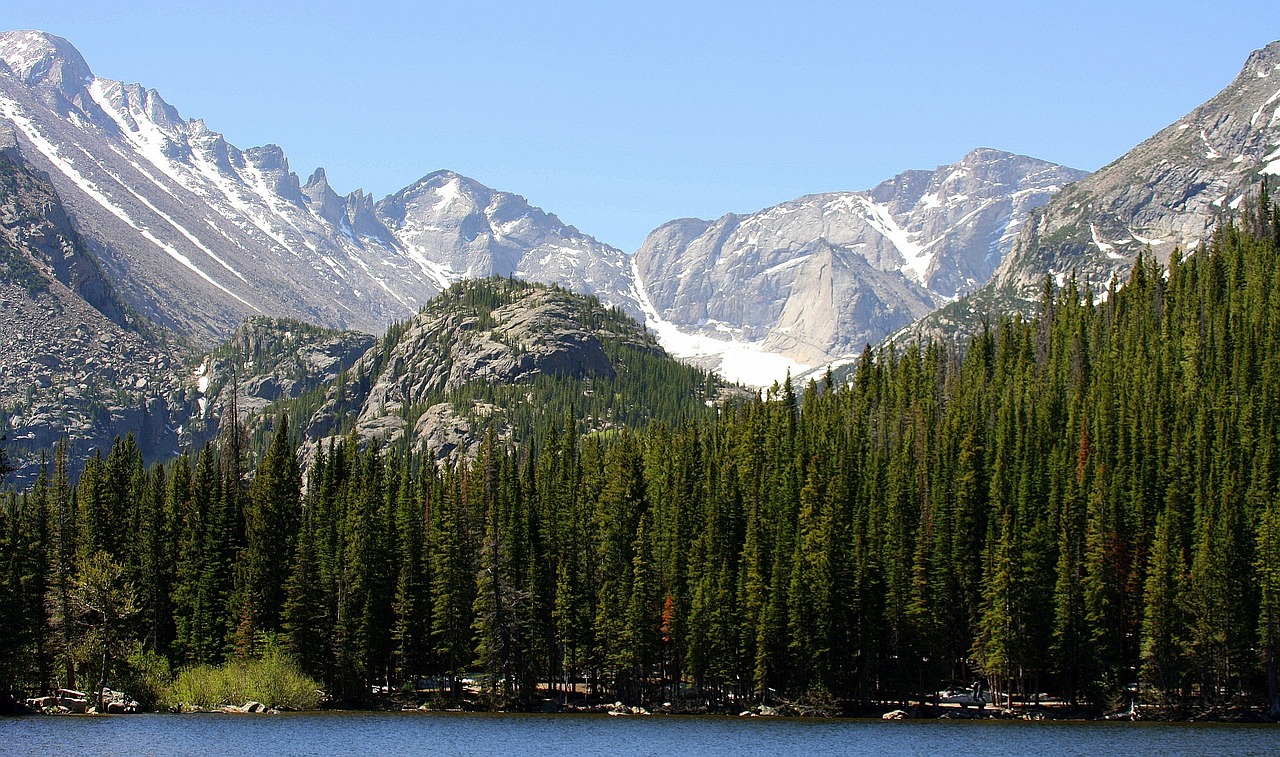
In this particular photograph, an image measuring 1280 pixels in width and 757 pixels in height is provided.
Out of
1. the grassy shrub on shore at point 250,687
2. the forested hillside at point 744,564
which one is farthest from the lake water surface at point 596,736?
the forested hillside at point 744,564

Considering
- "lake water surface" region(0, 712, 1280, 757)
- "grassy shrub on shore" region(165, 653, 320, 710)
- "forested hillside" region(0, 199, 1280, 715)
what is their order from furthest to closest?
1. "grassy shrub on shore" region(165, 653, 320, 710)
2. "forested hillside" region(0, 199, 1280, 715)
3. "lake water surface" region(0, 712, 1280, 757)

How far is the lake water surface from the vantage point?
83688 millimetres

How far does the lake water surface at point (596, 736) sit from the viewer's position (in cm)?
8369

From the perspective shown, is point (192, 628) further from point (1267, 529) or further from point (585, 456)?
point (1267, 529)

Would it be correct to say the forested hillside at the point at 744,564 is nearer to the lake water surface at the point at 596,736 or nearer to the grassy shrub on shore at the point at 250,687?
the grassy shrub on shore at the point at 250,687

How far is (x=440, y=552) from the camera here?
124875mm

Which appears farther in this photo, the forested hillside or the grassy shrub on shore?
the grassy shrub on shore

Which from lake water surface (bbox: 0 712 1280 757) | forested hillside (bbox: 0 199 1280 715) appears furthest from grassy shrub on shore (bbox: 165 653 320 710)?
lake water surface (bbox: 0 712 1280 757)

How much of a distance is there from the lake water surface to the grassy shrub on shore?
4272mm

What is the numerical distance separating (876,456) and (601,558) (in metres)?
29.6

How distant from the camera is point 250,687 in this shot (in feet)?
364

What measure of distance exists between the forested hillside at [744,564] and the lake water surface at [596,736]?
7.40m

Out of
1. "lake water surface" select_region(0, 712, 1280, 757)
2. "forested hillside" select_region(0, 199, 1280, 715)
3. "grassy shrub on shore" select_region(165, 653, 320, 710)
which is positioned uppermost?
"forested hillside" select_region(0, 199, 1280, 715)

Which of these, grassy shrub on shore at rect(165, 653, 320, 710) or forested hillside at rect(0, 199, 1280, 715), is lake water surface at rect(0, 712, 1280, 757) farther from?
forested hillside at rect(0, 199, 1280, 715)
